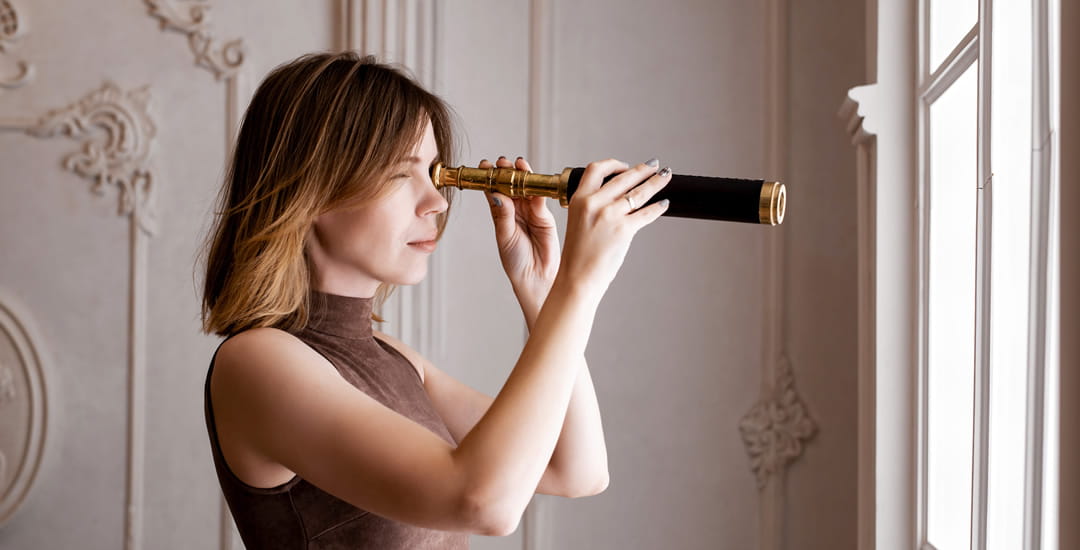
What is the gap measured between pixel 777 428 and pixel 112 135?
1.56 metres

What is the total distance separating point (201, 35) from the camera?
2.08 metres

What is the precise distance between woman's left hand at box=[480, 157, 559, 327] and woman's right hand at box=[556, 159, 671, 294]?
247mm

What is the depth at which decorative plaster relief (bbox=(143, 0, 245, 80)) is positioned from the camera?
6.82 feet

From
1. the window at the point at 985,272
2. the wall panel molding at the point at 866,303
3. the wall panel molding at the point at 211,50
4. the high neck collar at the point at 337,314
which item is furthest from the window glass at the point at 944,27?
the wall panel molding at the point at 211,50

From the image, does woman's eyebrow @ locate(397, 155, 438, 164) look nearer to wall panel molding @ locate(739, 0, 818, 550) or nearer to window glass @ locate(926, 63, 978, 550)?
window glass @ locate(926, 63, 978, 550)

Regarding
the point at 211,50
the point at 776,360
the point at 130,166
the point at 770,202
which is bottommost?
the point at 776,360

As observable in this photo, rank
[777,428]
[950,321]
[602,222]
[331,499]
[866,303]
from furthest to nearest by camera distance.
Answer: [777,428] → [866,303] → [950,321] → [331,499] → [602,222]

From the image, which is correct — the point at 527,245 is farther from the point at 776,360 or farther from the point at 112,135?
the point at 112,135

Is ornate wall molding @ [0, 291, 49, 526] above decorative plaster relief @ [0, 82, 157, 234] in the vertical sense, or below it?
below

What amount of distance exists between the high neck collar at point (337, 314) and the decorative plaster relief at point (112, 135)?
1.19 metres

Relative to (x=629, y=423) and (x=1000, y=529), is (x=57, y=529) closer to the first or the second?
(x=629, y=423)

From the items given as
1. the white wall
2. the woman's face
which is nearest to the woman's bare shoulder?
the woman's face

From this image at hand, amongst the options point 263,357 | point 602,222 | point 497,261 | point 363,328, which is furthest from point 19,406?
point 602,222

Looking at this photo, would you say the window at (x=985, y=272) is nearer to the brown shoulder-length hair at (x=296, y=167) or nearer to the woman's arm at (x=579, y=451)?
the woman's arm at (x=579, y=451)
